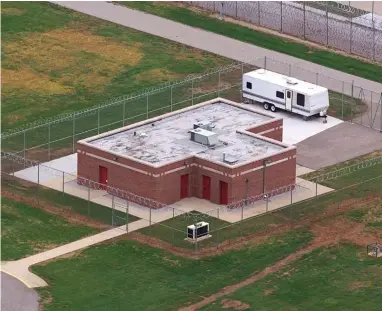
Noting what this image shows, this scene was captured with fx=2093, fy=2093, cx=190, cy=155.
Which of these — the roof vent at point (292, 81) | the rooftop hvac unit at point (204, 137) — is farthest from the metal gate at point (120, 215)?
the roof vent at point (292, 81)

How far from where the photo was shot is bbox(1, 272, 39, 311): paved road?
10900 centimetres

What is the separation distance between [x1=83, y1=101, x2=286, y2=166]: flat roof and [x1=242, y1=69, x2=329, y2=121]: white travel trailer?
6499 mm

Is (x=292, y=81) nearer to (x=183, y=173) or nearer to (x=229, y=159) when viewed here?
(x=229, y=159)

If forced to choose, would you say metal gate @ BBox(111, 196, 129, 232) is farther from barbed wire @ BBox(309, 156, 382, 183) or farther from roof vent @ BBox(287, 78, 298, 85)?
roof vent @ BBox(287, 78, 298, 85)

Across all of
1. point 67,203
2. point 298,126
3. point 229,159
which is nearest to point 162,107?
point 298,126

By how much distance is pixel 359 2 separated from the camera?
6471 inches

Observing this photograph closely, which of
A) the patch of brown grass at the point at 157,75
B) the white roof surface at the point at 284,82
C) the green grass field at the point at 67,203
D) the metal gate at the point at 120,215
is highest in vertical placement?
the white roof surface at the point at 284,82

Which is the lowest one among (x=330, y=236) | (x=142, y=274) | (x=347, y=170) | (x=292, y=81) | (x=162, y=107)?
(x=162, y=107)

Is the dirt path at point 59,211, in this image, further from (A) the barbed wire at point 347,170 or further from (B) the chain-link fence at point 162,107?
(A) the barbed wire at point 347,170

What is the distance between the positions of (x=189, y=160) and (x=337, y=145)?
14773 mm

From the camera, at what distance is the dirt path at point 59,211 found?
122 m

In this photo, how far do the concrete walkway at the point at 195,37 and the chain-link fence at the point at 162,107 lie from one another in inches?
42.4

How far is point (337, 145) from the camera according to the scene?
13588cm

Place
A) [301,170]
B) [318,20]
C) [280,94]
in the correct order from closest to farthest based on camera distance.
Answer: [301,170] < [280,94] < [318,20]
